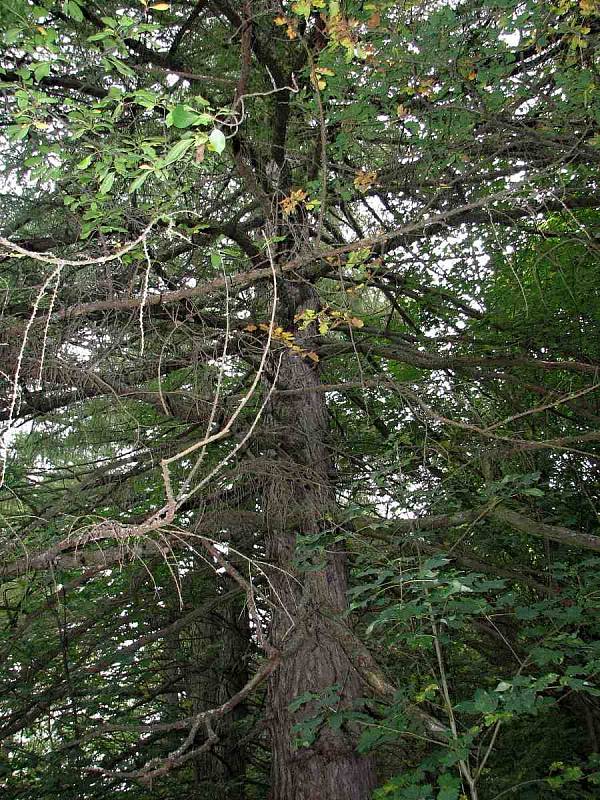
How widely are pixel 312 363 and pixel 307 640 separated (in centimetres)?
204

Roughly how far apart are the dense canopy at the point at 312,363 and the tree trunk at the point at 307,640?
2 cm

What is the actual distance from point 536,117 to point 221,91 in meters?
2.05

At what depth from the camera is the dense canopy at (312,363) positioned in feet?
9.87

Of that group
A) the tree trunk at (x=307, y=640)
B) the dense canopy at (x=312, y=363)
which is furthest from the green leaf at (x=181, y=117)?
the tree trunk at (x=307, y=640)

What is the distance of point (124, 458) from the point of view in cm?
414

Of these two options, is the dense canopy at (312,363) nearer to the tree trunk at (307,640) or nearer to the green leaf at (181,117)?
the tree trunk at (307,640)

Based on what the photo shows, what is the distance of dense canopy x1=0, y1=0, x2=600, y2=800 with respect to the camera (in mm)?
3010

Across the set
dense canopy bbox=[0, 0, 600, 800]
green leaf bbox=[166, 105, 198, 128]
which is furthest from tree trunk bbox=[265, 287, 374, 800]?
green leaf bbox=[166, 105, 198, 128]

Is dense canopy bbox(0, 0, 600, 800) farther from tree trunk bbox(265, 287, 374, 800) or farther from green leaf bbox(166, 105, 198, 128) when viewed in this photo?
green leaf bbox(166, 105, 198, 128)

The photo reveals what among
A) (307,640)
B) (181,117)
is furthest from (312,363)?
(181,117)

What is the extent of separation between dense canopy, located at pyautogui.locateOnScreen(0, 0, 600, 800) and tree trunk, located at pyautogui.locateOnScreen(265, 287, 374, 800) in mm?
21

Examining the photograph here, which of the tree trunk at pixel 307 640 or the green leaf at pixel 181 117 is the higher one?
the green leaf at pixel 181 117

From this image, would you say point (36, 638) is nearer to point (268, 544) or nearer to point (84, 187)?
Result: point (268, 544)

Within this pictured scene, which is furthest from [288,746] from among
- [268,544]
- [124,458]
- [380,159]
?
[380,159]
